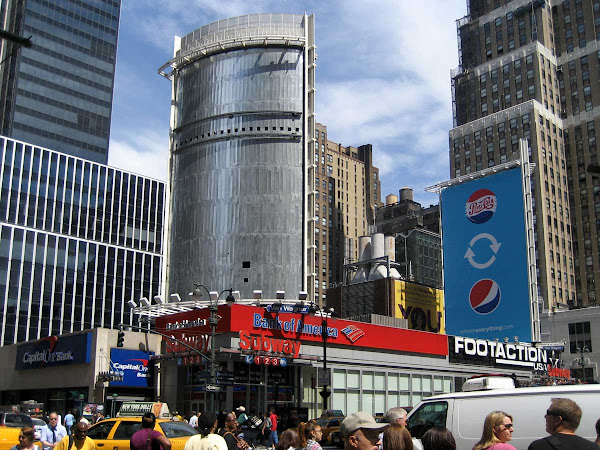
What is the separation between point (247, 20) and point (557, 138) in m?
69.5

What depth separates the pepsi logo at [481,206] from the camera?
77.0 metres

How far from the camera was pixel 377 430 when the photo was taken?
17.8 feet

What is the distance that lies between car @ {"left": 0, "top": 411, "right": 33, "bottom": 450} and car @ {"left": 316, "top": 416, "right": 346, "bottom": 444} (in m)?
13.7

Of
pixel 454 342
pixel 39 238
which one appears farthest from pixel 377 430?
pixel 39 238

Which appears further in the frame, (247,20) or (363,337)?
(247,20)

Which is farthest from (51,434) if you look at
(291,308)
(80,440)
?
(291,308)

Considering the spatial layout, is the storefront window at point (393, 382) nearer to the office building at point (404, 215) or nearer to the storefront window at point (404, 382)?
the storefront window at point (404, 382)

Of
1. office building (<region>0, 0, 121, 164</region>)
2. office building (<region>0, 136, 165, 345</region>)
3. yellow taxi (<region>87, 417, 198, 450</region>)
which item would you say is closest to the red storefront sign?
yellow taxi (<region>87, 417, 198, 450</region>)

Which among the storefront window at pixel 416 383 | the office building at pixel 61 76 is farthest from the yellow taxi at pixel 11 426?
the office building at pixel 61 76

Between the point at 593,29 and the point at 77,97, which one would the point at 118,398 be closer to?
the point at 77,97

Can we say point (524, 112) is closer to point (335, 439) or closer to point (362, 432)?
point (335, 439)

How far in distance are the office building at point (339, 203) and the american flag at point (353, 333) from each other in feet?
286

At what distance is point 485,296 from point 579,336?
28728mm

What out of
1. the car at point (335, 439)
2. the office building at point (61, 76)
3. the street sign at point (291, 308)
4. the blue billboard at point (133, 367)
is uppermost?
the office building at point (61, 76)
